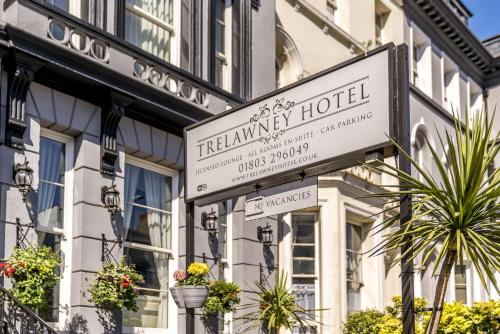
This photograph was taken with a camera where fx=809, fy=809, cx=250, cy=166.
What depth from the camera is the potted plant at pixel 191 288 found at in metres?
9.94

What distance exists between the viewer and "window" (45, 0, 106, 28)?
1214 cm

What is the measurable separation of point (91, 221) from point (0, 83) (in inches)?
90.8

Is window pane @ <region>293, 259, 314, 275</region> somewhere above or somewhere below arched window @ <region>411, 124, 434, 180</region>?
below

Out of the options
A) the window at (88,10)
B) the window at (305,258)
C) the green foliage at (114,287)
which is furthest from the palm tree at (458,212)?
the window at (305,258)

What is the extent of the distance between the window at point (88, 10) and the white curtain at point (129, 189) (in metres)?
2.28

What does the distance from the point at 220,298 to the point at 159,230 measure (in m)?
1.48

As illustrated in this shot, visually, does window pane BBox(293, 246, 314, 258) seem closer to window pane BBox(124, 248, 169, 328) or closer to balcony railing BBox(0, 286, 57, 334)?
window pane BBox(124, 248, 169, 328)

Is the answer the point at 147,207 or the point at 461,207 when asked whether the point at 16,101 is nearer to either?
the point at 147,207

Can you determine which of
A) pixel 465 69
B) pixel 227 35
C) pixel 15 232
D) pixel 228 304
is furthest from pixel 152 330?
pixel 465 69

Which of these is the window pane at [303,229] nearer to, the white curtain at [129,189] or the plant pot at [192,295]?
the white curtain at [129,189]

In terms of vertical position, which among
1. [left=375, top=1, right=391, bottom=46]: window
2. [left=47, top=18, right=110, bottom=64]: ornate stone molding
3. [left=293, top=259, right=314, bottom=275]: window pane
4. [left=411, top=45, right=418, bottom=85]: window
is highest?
[left=375, top=1, right=391, bottom=46]: window

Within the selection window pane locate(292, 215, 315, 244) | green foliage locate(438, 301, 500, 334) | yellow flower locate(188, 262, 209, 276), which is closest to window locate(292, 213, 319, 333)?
window pane locate(292, 215, 315, 244)

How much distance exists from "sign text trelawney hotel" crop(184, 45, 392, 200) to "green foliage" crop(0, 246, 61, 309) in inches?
81.7

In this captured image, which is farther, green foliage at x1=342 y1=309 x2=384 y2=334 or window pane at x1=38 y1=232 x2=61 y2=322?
green foliage at x1=342 y1=309 x2=384 y2=334
